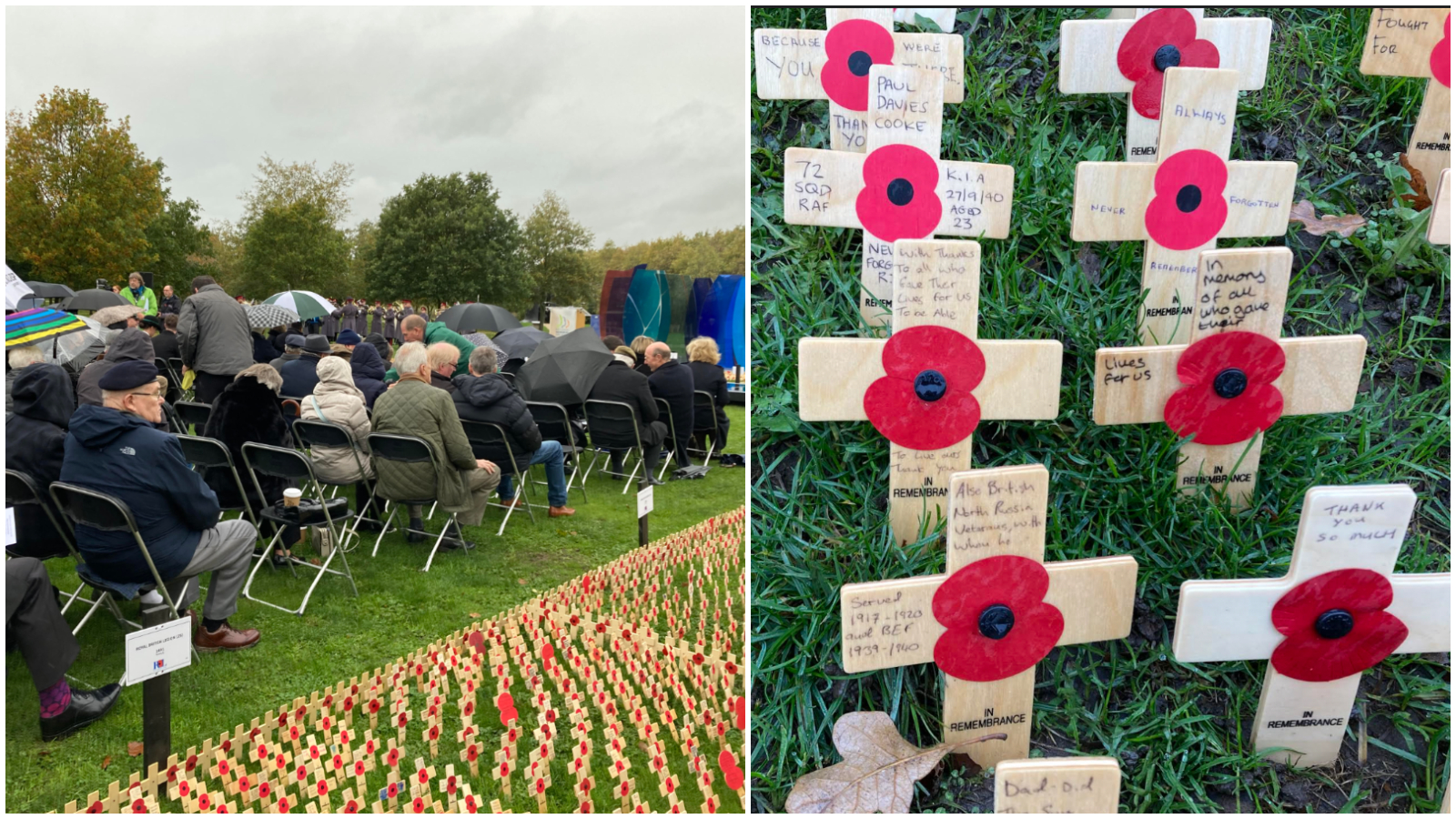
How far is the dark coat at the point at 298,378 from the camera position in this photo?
5.88 metres

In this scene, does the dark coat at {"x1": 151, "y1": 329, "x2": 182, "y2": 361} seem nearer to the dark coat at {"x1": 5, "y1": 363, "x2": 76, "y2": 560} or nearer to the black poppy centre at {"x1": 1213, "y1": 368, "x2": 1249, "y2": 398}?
the dark coat at {"x1": 5, "y1": 363, "x2": 76, "y2": 560}

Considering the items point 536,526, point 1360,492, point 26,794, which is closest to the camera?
point 1360,492

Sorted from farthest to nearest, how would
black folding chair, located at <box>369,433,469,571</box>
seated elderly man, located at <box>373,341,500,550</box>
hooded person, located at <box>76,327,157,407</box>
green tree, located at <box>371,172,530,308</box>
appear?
green tree, located at <box>371,172,530,308</box>
hooded person, located at <box>76,327,157,407</box>
seated elderly man, located at <box>373,341,500,550</box>
black folding chair, located at <box>369,433,469,571</box>

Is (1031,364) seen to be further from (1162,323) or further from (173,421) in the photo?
(173,421)

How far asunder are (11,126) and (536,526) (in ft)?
91.5

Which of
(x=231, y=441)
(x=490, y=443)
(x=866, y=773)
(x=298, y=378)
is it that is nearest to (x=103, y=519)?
(x=231, y=441)

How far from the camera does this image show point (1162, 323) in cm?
182

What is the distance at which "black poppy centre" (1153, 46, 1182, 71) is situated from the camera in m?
1.88

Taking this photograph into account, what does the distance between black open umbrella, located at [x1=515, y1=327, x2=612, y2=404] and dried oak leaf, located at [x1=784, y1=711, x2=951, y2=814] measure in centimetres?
569

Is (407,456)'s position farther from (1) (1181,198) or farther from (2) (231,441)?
(1) (1181,198)

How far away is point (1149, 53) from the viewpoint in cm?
189

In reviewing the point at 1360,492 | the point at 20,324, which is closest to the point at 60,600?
the point at 20,324

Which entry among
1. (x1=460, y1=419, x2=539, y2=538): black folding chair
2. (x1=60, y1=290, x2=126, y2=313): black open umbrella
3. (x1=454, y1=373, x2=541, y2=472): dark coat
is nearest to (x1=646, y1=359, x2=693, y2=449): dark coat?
(x1=454, y1=373, x2=541, y2=472): dark coat

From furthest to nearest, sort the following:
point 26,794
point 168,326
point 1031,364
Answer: point 168,326 < point 26,794 < point 1031,364
